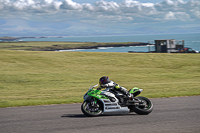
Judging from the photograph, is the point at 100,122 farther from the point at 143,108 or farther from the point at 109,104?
the point at 143,108

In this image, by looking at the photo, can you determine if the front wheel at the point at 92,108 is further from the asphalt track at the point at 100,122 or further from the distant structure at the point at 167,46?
the distant structure at the point at 167,46

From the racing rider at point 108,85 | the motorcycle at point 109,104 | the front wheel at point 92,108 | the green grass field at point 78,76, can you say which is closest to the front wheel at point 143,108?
the motorcycle at point 109,104

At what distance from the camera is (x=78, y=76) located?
1000 inches

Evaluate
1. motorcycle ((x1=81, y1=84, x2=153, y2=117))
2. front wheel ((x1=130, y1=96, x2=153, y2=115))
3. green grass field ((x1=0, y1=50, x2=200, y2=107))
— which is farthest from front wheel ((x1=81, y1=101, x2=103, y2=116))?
green grass field ((x1=0, y1=50, x2=200, y2=107))

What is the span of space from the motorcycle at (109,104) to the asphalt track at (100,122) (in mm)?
207

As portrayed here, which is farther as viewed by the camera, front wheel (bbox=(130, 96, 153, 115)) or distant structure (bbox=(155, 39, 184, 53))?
distant structure (bbox=(155, 39, 184, 53))

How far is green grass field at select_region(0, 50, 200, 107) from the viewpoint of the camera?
1611cm

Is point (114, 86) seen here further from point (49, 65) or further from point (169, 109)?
point (49, 65)

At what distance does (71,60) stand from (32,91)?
766 inches

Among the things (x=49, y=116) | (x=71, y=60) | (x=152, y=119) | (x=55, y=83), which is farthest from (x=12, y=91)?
(x=71, y=60)

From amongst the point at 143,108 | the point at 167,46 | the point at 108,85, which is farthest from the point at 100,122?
the point at 167,46

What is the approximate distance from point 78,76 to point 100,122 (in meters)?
17.1

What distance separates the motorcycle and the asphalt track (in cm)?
21

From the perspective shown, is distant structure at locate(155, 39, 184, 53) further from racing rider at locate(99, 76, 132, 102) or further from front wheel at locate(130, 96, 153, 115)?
racing rider at locate(99, 76, 132, 102)
